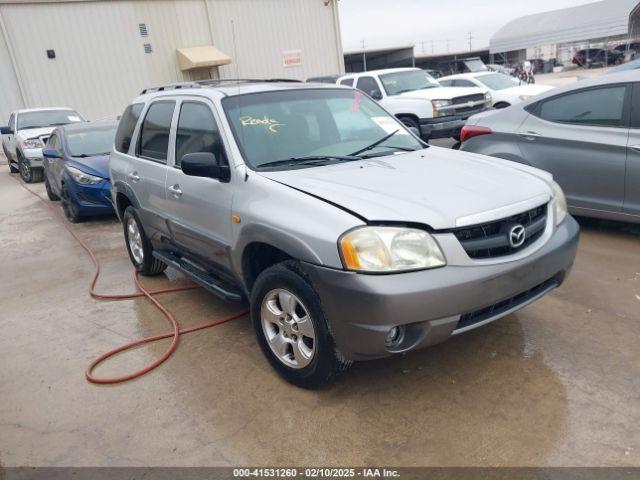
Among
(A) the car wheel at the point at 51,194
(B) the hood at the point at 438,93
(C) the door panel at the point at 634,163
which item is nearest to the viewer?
(C) the door panel at the point at 634,163

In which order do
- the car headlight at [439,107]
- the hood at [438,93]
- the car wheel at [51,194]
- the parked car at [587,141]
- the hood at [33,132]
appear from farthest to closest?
the hood at [33,132], the hood at [438,93], the car headlight at [439,107], the car wheel at [51,194], the parked car at [587,141]

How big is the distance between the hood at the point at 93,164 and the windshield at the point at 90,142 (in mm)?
273

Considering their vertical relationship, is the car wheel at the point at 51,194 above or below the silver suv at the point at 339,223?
below

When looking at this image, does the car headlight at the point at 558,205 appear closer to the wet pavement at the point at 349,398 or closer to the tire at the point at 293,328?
the wet pavement at the point at 349,398

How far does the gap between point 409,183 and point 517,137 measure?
3.17 m

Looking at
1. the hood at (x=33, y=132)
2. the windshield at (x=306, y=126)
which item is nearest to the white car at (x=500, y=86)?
the windshield at (x=306, y=126)

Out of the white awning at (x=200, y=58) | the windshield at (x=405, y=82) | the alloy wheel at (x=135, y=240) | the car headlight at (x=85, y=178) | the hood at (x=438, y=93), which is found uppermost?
the white awning at (x=200, y=58)

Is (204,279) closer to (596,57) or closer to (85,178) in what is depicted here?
(85,178)

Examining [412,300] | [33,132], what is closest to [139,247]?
[412,300]

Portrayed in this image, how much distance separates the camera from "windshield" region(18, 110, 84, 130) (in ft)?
45.4

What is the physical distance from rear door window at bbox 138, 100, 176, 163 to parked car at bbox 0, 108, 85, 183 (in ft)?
31.5

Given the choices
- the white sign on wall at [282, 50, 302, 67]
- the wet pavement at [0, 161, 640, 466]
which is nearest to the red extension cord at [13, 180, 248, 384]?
the wet pavement at [0, 161, 640, 466]

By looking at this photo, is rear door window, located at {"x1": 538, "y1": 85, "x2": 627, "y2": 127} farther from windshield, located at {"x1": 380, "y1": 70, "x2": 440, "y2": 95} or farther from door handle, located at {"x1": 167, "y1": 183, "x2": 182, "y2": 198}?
windshield, located at {"x1": 380, "y1": 70, "x2": 440, "y2": 95}

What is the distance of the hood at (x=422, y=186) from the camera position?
2738 mm
